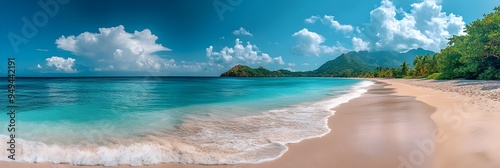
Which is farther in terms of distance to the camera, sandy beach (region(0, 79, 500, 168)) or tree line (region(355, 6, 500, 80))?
tree line (region(355, 6, 500, 80))

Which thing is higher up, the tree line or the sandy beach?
the tree line

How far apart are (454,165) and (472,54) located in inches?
1682

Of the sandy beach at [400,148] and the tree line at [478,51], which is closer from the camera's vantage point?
the sandy beach at [400,148]

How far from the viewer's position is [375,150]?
19.3 ft

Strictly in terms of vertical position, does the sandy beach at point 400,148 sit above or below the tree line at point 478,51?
below

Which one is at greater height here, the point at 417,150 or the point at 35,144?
the point at 417,150

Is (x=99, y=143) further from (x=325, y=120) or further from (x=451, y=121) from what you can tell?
(x=451, y=121)

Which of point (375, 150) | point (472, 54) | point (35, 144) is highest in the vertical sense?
point (472, 54)

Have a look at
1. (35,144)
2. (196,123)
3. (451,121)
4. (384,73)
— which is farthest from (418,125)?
(384,73)

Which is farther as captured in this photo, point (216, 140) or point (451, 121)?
point (451, 121)

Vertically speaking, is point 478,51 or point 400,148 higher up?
point 478,51

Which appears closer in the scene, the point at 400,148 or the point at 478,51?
the point at 400,148

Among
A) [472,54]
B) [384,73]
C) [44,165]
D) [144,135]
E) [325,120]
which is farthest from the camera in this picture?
[384,73]

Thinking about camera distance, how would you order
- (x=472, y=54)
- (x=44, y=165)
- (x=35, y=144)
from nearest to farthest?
1. (x=44, y=165)
2. (x=35, y=144)
3. (x=472, y=54)
